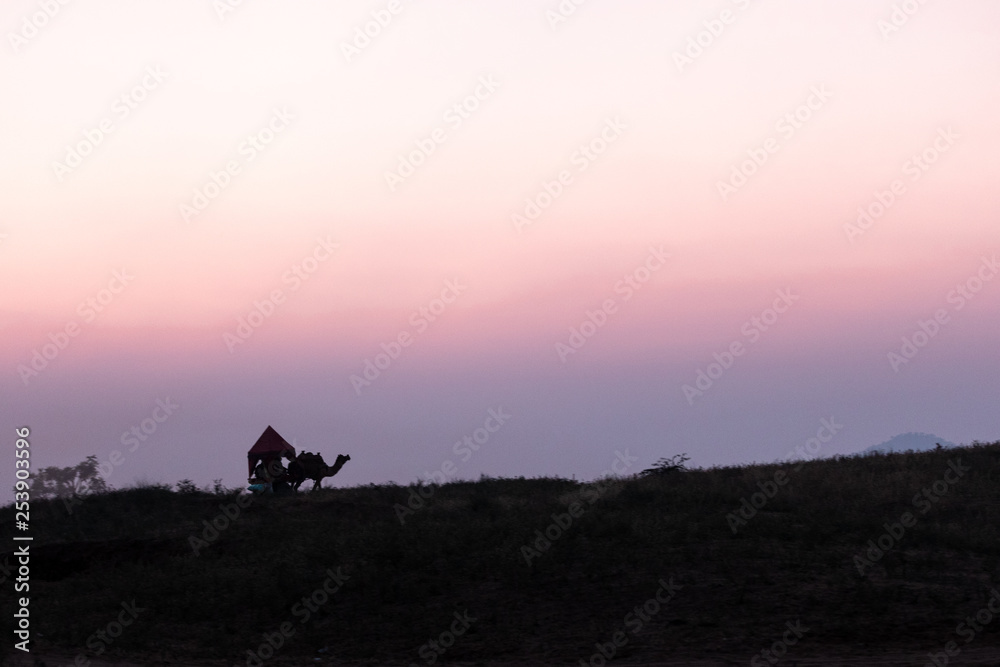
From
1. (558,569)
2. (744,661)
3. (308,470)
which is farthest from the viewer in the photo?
(308,470)

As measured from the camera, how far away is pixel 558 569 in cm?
1853

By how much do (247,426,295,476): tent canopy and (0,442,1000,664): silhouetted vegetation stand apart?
4374 millimetres

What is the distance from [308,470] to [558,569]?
14.7 m

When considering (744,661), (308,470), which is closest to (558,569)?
(744,661)

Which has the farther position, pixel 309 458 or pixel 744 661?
pixel 309 458

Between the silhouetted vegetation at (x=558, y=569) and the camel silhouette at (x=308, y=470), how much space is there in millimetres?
3918

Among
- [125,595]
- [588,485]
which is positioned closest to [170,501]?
[125,595]

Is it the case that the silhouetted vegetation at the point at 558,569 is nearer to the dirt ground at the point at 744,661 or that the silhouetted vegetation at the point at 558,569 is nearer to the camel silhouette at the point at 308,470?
the dirt ground at the point at 744,661

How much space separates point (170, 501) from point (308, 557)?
10781mm

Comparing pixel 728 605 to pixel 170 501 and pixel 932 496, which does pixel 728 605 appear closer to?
pixel 932 496

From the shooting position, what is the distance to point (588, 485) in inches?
1123

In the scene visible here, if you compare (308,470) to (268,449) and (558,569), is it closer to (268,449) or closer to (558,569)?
(268,449)

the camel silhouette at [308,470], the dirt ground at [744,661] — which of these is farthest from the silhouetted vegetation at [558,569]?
the camel silhouette at [308,470]

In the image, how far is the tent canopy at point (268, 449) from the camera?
31.4 m
